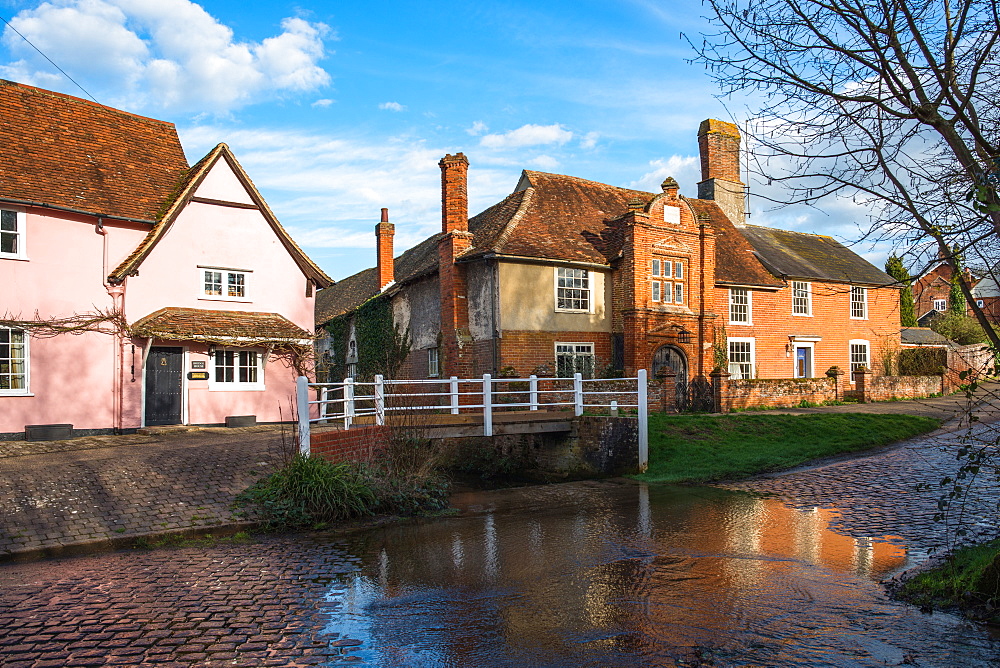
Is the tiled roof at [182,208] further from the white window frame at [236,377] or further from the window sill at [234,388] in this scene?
the window sill at [234,388]

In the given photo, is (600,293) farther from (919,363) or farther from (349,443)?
(919,363)

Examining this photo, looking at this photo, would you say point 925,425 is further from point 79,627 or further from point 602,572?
point 79,627

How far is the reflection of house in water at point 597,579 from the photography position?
583 cm

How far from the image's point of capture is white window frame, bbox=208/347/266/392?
20.5m

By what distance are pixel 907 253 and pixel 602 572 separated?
4602 mm

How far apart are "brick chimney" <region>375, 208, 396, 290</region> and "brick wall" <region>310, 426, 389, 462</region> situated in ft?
66.1

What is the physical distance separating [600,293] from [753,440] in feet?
29.7

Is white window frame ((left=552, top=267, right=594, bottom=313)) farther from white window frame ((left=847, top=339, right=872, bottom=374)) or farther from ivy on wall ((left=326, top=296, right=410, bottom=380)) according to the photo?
white window frame ((left=847, top=339, right=872, bottom=374))

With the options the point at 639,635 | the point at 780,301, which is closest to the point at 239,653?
the point at 639,635

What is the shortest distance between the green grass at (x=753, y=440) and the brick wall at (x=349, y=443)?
19.4ft

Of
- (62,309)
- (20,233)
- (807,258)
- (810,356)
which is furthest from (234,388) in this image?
(807,258)

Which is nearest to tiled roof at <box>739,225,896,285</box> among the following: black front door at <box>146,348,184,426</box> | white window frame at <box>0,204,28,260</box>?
black front door at <box>146,348,184,426</box>

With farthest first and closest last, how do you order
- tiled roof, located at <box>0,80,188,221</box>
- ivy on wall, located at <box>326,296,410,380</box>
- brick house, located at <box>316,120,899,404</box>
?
ivy on wall, located at <box>326,296,410,380</box> → brick house, located at <box>316,120,899,404</box> → tiled roof, located at <box>0,80,188,221</box>

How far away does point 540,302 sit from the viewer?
2430 cm
